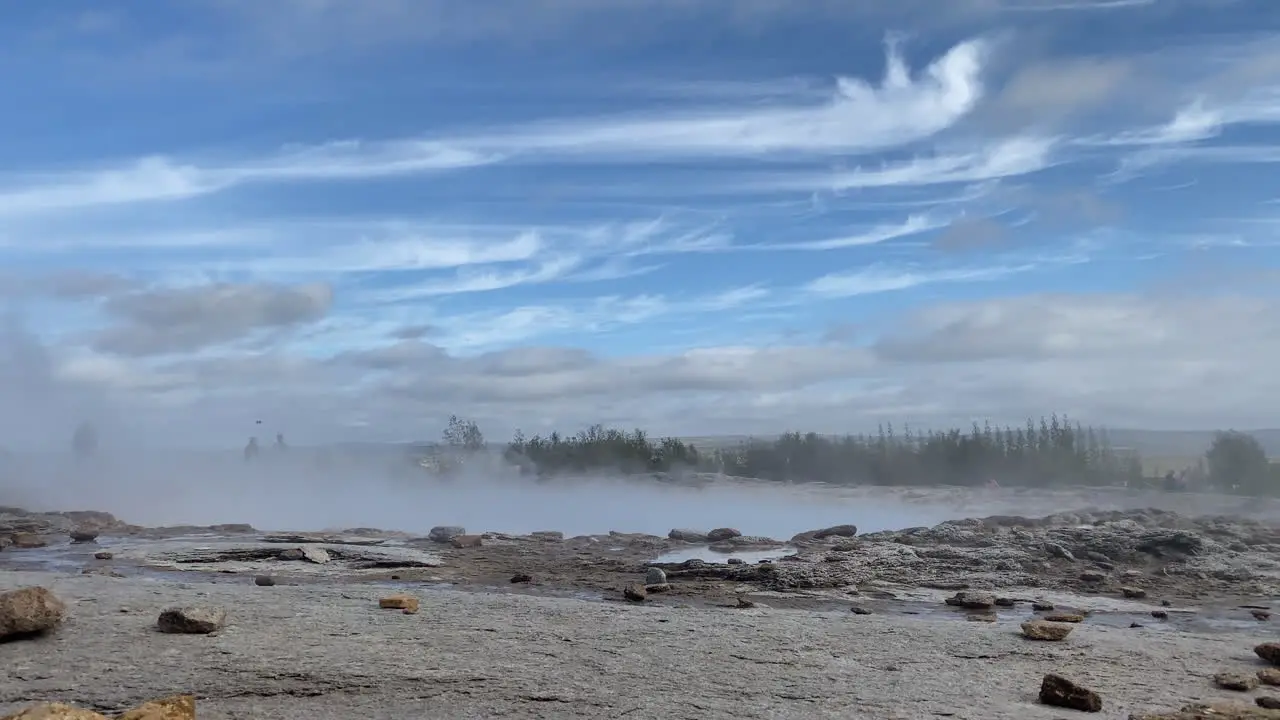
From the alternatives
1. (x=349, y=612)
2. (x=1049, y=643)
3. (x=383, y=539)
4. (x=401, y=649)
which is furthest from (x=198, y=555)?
(x=1049, y=643)

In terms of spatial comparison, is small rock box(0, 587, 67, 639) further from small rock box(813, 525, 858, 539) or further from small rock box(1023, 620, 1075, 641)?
small rock box(813, 525, 858, 539)

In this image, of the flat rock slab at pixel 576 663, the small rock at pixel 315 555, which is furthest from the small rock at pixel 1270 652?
the small rock at pixel 315 555

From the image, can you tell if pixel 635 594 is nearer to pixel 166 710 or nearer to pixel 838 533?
pixel 166 710

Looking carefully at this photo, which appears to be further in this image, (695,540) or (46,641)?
(695,540)

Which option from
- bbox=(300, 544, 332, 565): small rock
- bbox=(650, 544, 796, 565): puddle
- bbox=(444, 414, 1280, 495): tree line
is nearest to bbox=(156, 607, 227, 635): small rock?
bbox=(300, 544, 332, 565): small rock

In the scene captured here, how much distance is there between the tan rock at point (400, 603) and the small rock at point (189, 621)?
166cm

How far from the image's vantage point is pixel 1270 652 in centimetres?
782

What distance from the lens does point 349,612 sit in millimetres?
9188

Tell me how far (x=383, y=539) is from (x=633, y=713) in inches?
490

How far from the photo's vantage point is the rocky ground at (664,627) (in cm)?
670

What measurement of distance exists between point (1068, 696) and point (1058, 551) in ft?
25.6

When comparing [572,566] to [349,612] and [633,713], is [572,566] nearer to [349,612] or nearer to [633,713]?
[349,612]

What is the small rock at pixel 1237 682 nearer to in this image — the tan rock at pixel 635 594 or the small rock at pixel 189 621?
the tan rock at pixel 635 594

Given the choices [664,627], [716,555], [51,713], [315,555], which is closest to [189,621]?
[51,713]
